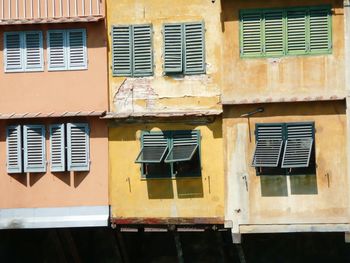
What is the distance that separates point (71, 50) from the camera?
17.3 meters

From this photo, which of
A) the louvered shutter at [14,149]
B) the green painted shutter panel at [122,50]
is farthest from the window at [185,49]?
the louvered shutter at [14,149]

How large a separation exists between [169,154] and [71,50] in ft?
7.86

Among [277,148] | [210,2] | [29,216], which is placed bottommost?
[29,216]

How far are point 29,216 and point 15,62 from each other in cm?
256

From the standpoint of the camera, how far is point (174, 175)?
16.9m

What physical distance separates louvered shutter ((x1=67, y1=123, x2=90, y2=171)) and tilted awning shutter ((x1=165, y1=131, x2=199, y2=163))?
1.42 m

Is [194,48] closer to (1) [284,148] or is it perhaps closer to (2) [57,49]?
(1) [284,148]

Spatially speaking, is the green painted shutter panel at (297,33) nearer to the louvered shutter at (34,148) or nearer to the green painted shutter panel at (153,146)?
the green painted shutter panel at (153,146)

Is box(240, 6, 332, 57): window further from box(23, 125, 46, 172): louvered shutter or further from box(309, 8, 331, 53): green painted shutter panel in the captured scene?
box(23, 125, 46, 172): louvered shutter

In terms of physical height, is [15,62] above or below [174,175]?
above

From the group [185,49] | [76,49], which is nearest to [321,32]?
[185,49]

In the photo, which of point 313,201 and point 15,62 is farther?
point 15,62

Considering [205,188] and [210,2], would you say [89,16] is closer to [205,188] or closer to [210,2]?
[210,2]

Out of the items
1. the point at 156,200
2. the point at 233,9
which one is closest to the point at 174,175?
the point at 156,200
